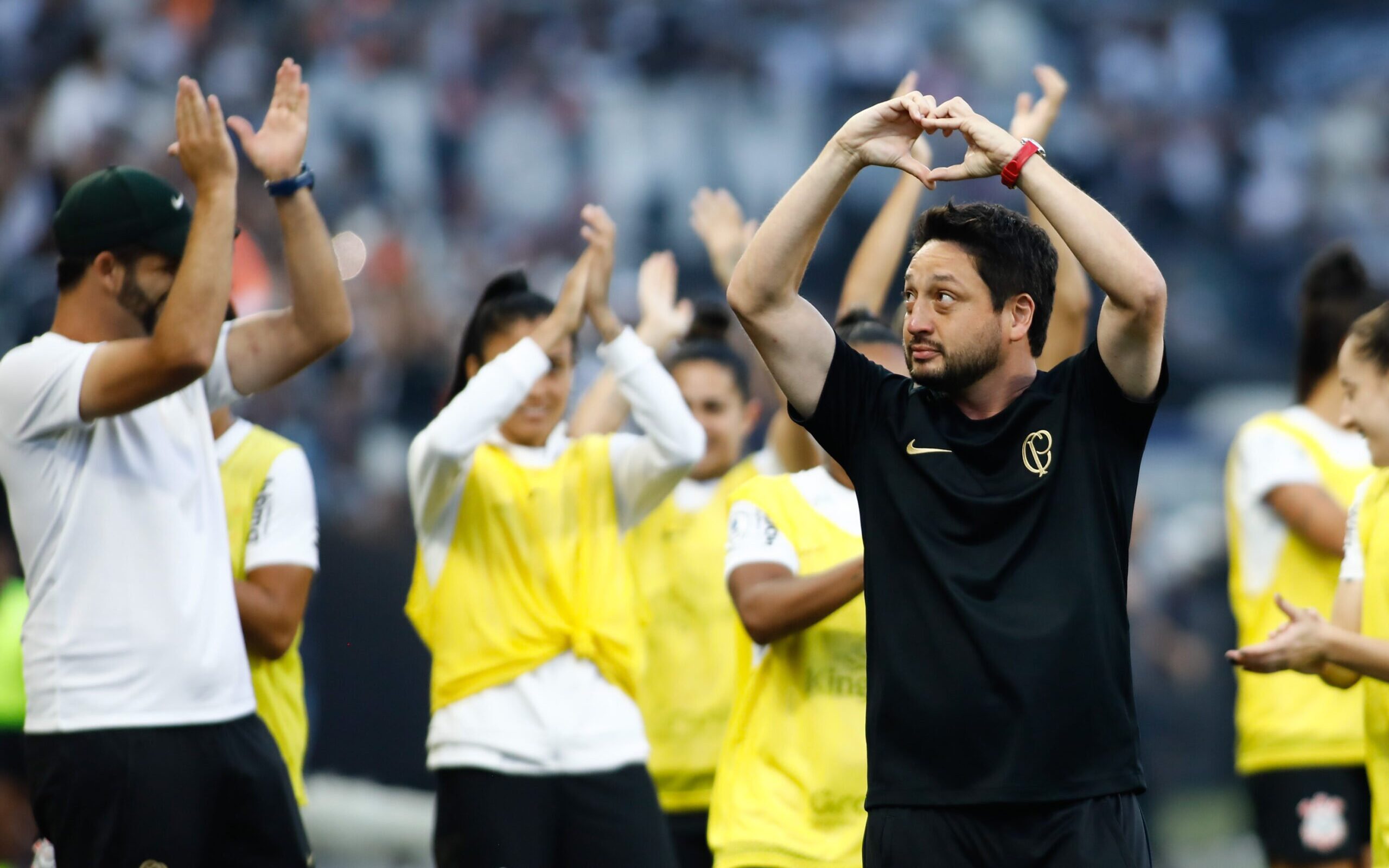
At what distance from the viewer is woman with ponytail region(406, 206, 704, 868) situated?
4.76 metres

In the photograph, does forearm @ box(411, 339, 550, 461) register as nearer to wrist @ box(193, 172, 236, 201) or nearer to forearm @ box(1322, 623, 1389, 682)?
wrist @ box(193, 172, 236, 201)

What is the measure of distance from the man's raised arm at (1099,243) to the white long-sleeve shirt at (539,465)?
1939 millimetres

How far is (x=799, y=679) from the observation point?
4.41 meters

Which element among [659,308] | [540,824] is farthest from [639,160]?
[540,824]

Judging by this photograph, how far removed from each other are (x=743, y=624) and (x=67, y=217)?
2.06 meters

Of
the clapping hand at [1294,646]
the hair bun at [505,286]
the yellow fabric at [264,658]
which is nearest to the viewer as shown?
the clapping hand at [1294,646]

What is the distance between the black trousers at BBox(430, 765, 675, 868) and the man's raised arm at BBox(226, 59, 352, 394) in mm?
1385

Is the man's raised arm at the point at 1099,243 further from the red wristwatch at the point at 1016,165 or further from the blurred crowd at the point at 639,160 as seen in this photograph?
the blurred crowd at the point at 639,160

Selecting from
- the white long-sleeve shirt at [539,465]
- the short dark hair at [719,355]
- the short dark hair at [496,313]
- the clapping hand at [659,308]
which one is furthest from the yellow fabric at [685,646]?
the short dark hair at [496,313]

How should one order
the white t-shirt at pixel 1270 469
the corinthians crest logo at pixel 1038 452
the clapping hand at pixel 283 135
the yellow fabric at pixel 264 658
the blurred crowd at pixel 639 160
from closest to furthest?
the corinthians crest logo at pixel 1038 452, the clapping hand at pixel 283 135, the yellow fabric at pixel 264 658, the white t-shirt at pixel 1270 469, the blurred crowd at pixel 639 160

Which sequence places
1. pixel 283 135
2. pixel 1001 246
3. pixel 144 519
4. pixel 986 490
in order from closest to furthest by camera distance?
pixel 986 490
pixel 1001 246
pixel 144 519
pixel 283 135

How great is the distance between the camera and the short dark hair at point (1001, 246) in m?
3.44

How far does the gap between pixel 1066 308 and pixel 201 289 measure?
7.71 ft

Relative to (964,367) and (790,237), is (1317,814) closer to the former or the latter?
(964,367)
